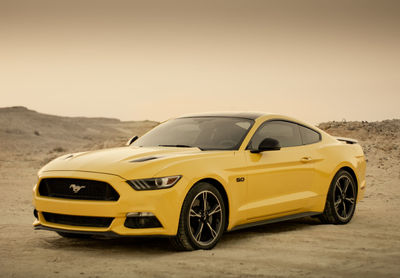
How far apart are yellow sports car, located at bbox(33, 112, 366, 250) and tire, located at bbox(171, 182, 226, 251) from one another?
1cm

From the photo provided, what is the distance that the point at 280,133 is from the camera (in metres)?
9.56

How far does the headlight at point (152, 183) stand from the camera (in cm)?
743

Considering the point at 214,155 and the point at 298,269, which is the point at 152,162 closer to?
the point at 214,155

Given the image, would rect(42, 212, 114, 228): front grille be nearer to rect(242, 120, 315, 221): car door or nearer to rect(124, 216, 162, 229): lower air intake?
rect(124, 216, 162, 229): lower air intake

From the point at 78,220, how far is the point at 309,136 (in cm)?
397

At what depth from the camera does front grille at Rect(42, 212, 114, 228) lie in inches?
295

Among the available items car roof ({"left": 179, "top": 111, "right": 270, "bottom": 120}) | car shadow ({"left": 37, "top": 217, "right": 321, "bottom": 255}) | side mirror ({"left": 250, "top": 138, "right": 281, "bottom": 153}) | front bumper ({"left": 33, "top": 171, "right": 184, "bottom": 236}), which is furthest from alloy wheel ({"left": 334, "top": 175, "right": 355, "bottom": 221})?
front bumper ({"left": 33, "top": 171, "right": 184, "bottom": 236})

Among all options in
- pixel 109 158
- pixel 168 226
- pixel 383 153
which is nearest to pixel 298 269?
pixel 168 226

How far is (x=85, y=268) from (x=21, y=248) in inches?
63.0

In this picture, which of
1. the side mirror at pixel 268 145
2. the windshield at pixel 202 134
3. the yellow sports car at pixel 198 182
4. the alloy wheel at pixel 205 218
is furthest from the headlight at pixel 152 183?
the side mirror at pixel 268 145

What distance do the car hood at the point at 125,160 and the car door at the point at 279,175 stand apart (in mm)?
864

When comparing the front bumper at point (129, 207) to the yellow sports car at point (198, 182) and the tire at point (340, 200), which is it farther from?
the tire at point (340, 200)

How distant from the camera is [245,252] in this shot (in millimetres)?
7738

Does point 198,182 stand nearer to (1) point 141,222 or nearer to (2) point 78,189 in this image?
(1) point 141,222
